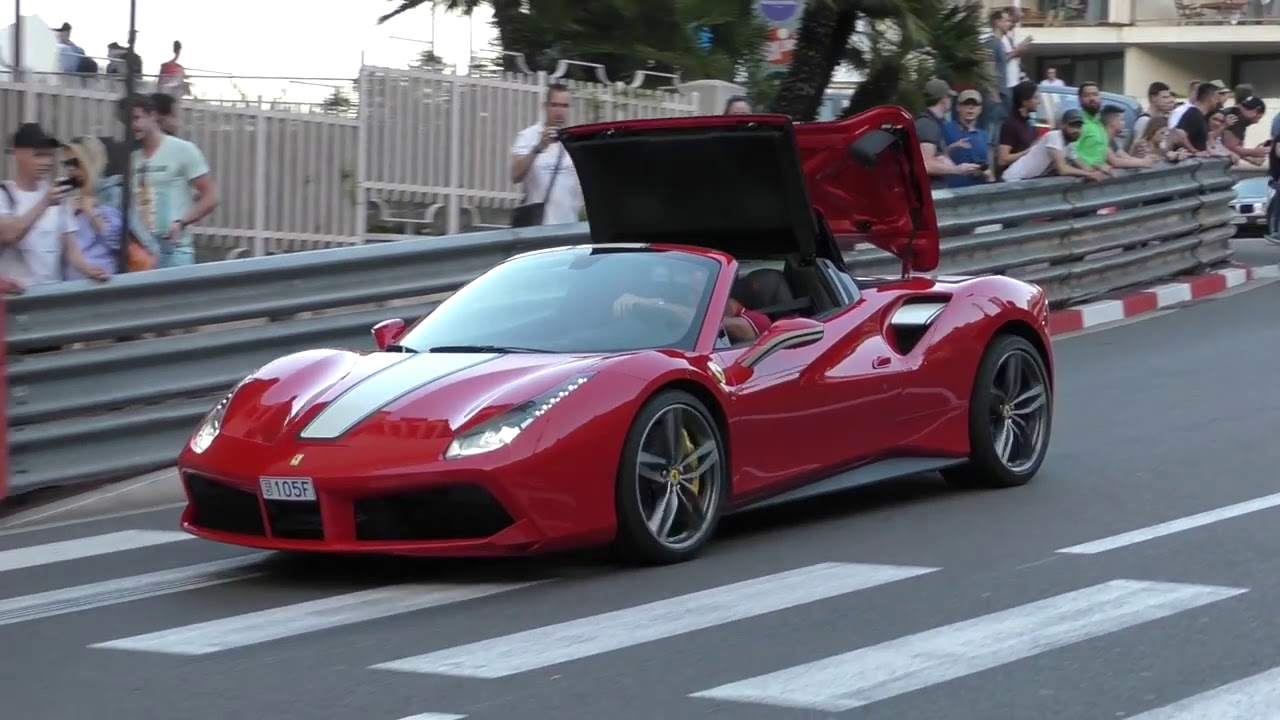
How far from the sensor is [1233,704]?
4949mm

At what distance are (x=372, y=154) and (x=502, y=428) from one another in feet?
33.3

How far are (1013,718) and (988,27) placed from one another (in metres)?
16.0

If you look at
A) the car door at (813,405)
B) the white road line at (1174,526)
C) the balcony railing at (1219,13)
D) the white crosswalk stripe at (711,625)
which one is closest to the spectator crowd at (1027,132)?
the car door at (813,405)

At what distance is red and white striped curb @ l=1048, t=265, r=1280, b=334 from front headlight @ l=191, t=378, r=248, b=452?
9300 millimetres

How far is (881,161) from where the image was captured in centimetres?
904

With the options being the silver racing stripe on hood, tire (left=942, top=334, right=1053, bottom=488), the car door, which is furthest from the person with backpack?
the silver racing stripe on hood

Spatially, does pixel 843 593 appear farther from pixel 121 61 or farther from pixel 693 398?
pixel 121 61

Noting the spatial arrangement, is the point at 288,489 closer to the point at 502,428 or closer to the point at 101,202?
the point at 502,428

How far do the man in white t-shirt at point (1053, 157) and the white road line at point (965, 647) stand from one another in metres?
9.98

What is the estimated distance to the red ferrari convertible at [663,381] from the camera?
6.69 metres

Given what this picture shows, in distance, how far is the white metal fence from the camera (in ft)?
50.7

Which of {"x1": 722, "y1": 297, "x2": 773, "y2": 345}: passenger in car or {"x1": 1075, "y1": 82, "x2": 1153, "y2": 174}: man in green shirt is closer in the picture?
{"x1": 722, "y1": 297, "x2": 773, "y2": 345}: passenger in car

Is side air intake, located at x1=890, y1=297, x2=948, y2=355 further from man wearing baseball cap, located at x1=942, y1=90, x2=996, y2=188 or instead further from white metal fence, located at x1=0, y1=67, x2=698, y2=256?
white metal fence, located at x1=0, y1=67, x2=698, y2=256

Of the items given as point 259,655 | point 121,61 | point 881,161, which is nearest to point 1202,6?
point 121,61
